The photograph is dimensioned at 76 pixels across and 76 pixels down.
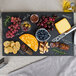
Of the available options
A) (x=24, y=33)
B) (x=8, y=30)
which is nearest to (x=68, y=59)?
(x=24, y=33)

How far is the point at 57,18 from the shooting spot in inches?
35.8

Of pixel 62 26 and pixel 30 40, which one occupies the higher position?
pixel 62 26

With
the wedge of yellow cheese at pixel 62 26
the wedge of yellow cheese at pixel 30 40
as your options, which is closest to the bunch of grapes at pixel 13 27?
the wedge of yellow cheese at pixel 30 40

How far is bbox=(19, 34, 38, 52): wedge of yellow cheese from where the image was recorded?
91cm

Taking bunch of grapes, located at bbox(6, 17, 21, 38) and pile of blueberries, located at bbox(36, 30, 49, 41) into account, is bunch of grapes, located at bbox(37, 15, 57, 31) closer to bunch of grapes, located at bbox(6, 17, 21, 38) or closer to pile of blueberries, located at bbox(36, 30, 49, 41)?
pile of blueberries, located at bbox(36, 30, 49, 41)

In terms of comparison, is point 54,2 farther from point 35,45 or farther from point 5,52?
point 5,52

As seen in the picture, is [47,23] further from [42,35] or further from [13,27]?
[13,27]

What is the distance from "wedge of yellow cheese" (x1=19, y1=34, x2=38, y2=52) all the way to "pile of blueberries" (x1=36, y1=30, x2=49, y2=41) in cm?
5

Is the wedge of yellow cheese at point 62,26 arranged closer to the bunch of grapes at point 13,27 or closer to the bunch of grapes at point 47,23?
the bunch of grapes at point 47,23

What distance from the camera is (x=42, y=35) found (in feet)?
2.87

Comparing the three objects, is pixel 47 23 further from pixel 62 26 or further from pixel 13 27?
pixel 13 27

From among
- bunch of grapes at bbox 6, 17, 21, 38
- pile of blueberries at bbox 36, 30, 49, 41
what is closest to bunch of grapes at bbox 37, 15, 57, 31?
Answer: pile of blueberries at bbox 36, 30, 49, 41

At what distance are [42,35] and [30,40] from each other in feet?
0.33

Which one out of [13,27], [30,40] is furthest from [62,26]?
[13,27]
